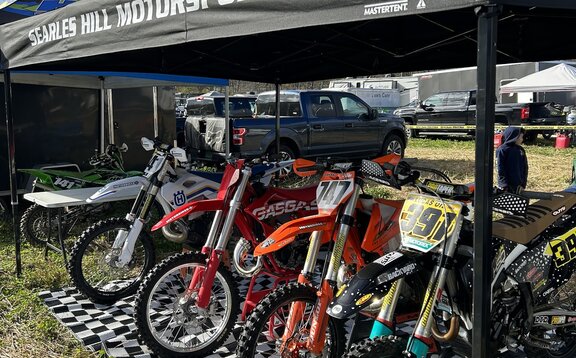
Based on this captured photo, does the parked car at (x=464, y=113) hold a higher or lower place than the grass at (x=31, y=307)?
higher

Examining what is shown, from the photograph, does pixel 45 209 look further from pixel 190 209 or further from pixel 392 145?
pixel 392 145

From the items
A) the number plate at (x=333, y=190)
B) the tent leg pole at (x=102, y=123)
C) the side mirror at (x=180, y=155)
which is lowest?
the number plate at (x=333, y=190)

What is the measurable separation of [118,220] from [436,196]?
2.60 m

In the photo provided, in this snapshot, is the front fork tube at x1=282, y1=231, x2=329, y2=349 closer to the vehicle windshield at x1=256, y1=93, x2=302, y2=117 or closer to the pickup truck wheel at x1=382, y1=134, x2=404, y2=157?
the vehicle windshield at x1=256, y1=93, x2=302, y2=117

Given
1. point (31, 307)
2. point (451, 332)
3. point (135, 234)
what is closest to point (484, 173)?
point (451, 332)

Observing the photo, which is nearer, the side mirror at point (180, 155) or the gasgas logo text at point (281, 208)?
the gasgas logo text at point (281, 208)

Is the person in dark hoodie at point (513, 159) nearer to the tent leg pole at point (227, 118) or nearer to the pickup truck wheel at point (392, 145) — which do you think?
the tent leg pole at point (227, 118)

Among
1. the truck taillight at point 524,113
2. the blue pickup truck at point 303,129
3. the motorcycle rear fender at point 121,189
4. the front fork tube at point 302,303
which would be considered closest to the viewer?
the front fork tube at point 302,303

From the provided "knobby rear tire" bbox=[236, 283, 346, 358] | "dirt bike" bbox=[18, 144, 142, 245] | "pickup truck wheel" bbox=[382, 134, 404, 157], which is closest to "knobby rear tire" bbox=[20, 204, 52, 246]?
"dirt bike" bbox=[18, 144, 142, 245]

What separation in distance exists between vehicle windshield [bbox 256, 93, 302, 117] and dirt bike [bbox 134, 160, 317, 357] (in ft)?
22.0

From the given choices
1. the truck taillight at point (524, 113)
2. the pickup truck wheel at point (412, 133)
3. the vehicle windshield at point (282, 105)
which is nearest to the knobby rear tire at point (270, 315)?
the vehicle windshield at point (282, 105)

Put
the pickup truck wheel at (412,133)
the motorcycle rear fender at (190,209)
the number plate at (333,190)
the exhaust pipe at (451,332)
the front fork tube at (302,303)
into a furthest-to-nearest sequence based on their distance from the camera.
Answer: the pickup truck wheel at (412,133)
the motorcycle rear fender at (190,209)
the number plate at (333,190)
the front fork tube at (302,303)
the exhaust pipe at (451,332)

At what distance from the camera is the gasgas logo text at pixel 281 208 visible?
11.1 ft

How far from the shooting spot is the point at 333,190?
2.76 metres
